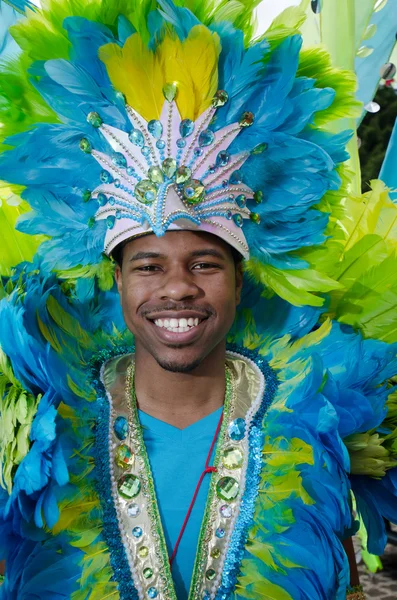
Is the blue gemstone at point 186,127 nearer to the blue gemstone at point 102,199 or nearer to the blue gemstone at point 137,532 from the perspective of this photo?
the blue gemstone at point 102,199

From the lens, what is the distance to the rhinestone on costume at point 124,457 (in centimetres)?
218

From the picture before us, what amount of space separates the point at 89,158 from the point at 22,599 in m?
1.23

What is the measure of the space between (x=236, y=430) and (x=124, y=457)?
1.11 ft

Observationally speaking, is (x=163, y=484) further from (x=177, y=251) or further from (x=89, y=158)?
(x=89, y=158)

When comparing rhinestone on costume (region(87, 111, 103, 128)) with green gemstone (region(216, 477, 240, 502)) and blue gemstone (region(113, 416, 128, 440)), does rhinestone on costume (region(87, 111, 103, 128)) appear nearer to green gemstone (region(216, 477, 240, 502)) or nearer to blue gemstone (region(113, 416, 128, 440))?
blue gemstone (region(113, 416, 128, 440))

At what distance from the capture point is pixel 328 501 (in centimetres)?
211

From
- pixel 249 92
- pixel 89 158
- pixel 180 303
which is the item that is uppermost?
pixel 249 92

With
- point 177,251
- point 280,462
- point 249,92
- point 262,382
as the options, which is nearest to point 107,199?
point 177,251

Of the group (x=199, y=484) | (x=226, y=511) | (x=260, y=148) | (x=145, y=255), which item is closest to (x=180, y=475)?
(x=199, y=484)

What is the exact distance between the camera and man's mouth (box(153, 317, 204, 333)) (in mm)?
2145

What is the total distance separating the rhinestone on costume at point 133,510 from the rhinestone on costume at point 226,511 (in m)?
0.23

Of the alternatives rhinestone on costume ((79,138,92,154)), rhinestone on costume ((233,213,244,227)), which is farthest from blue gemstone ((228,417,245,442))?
rhinestone on costume ((79,138,92,154))

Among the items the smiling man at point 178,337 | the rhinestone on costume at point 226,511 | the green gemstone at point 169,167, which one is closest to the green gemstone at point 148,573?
the smiling man at point 178,337

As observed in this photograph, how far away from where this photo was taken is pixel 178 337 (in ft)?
7.07
